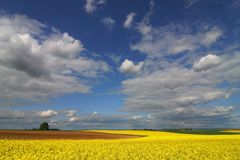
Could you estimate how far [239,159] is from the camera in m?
23.2

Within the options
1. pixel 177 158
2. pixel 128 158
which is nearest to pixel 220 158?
pixel 177 158

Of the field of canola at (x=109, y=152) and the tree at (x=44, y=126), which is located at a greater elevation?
the tree at (x=44, y=126)

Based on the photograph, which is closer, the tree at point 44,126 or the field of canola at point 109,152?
the field of canola at point 109,152

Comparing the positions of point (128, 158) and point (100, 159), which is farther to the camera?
point (128, 158)

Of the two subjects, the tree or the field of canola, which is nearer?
the field of canola

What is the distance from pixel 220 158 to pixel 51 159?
1335 cm

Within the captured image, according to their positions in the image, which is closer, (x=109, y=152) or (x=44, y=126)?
(x=109, y=152)

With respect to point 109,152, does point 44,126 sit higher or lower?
higher

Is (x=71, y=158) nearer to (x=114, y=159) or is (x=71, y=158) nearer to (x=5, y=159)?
(x=114, y=159)

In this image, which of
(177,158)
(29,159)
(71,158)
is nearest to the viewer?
(29,159)

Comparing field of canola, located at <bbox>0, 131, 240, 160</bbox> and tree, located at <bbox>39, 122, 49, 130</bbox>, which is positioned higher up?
tree, located at <bbox>39, 122, 49, 130</bbox>

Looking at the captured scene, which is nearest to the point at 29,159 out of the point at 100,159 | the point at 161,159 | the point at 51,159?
the point at 51,159

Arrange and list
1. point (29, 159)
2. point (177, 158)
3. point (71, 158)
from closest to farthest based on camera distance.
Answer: point (29, 159) < point (71, 158) < point (177, 158)

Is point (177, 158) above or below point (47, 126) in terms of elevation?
below
